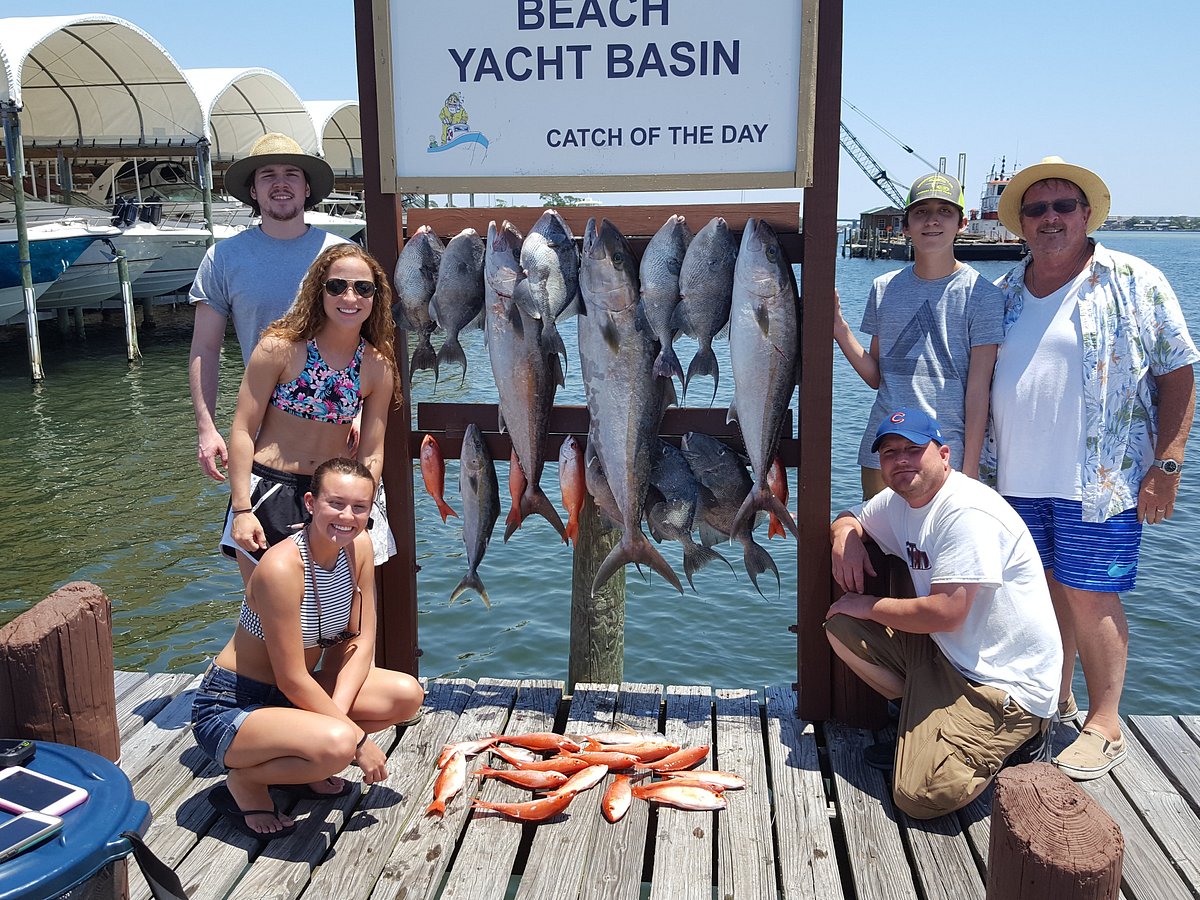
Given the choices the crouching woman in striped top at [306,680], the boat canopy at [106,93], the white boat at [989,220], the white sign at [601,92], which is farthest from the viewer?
the white boat at [989,220]

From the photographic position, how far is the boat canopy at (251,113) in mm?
30750

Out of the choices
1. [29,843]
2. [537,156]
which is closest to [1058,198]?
Result: [537,156]

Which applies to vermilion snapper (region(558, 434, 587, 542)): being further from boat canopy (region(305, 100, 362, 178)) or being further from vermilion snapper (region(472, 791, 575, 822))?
boat canopy (region(305, 100, 362, 178))

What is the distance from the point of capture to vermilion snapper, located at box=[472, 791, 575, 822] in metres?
3.33

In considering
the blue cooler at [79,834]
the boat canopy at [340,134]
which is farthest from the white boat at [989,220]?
the blue cooler at [79,834]

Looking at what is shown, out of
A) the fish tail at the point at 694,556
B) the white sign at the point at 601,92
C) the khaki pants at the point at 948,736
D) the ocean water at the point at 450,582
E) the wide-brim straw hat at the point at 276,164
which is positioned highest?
the white sign at the point at 601,92

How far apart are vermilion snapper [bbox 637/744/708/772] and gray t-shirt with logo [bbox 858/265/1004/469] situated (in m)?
1.41

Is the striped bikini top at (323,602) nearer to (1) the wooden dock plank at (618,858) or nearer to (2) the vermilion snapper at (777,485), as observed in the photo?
(1) the wooden dock plank at (618,858)

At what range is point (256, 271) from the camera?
3.86 m

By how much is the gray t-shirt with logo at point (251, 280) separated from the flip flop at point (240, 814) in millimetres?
1626

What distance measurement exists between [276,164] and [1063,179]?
3.01m

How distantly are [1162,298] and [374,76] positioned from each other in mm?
3134

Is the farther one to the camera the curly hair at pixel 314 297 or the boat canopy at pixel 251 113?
the boat canopy at pixel 251 113

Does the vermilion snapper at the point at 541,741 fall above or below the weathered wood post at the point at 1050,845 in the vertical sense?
below
